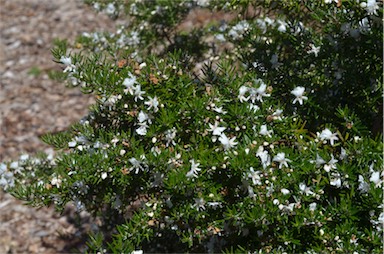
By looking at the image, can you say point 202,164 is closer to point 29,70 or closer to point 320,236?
point 320,236

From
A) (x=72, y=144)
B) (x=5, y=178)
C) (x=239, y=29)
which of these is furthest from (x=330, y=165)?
(x=5, y=178)

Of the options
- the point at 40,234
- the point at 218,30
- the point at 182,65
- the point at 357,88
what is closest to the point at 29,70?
the point at 40,234

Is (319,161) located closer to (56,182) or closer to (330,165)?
(330,165)

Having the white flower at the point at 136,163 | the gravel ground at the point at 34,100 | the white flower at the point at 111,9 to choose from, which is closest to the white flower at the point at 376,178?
the white flower at the point at 136,163

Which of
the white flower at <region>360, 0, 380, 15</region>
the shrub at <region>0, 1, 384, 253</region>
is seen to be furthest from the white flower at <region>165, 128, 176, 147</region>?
the white flower at <region>360, 0, 380, 15</region>

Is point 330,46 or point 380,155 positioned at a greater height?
point 330,46

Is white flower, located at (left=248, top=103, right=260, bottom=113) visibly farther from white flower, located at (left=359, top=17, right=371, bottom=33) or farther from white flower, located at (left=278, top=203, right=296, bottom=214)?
white flower, located at (left=359, top=17, right=371, bottom=33)
